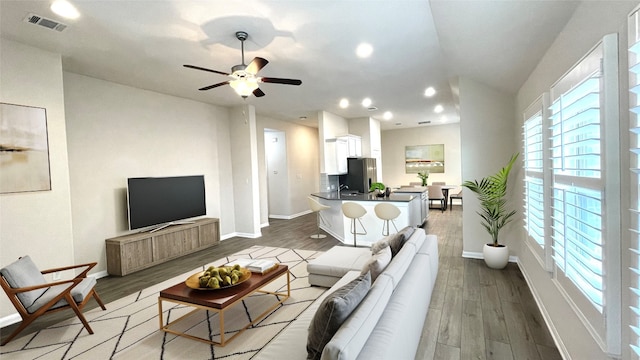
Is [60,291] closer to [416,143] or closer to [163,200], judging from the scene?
[163,200]

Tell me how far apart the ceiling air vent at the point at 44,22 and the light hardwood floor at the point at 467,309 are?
295 cm

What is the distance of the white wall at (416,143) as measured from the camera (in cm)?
1039

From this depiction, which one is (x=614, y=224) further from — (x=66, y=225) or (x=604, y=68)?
(x=66, y=225)

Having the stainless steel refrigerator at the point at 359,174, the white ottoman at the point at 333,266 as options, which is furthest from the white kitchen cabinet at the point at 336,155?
the white ottoman at the point at 333,266

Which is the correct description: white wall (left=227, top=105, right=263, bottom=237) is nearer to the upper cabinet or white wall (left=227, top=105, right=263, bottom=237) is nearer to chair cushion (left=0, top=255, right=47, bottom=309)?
the upper cabinet

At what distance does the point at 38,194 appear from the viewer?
3.30 meters

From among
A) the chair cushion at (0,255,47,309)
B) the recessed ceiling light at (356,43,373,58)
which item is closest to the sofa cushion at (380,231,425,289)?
the recessed ceiling light at (356,43,373,58)

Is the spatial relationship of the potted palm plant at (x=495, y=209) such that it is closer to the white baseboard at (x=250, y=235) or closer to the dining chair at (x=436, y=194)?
the white baseboard at (x=250, y=235)

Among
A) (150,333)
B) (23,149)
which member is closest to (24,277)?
(150,333)

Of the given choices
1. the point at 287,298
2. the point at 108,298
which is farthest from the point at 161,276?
the point at 287,298

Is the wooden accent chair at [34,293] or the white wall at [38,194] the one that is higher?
the white wall at [38,194]

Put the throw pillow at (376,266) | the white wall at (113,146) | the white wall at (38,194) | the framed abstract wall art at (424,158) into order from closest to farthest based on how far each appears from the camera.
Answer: the throw pillow at (376,266), the white wall at (38,194), the white wall at (113,146), the framed abstract wall art at (424,158)

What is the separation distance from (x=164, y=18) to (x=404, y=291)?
313 cm

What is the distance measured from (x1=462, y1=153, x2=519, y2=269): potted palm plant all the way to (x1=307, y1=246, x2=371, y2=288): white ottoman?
181 centimetres
